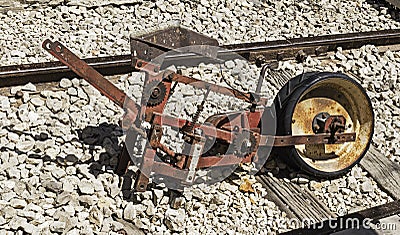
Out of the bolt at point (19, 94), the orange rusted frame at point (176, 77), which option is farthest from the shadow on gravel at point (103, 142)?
the orange rusted frame at point (176, 77)

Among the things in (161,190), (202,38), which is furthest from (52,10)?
(161,190)

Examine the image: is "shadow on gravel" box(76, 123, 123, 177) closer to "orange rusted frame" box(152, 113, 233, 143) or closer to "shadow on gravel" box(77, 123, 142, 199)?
"shadow on gravel" box(77, 123, 142, 199)

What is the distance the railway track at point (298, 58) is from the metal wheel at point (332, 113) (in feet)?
0.57

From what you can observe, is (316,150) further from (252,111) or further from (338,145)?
(252,111)

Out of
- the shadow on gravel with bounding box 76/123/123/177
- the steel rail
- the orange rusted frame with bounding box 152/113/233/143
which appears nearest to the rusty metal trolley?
the orange rusted frame with bounding box 152/113/233/143

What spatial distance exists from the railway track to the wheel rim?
0.62 feet

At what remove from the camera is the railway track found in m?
4.13

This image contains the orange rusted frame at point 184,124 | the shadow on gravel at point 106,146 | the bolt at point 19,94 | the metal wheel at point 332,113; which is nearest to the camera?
the orange rusted frame at point 184,124

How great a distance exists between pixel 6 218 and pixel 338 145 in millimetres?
2104

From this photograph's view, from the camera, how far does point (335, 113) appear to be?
14.9 ft

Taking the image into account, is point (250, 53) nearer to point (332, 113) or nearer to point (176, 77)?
point (332, 113)

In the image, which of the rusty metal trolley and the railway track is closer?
the rusty metal trolley

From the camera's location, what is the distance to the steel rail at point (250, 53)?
4.70 metres

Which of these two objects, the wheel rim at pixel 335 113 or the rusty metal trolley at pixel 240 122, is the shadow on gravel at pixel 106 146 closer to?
the rusty metal trolley at pixel 240 122
